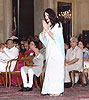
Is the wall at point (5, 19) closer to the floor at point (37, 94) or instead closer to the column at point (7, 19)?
the column at point (7, 19)

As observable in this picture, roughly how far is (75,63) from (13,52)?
156cm

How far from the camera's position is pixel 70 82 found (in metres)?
9.52

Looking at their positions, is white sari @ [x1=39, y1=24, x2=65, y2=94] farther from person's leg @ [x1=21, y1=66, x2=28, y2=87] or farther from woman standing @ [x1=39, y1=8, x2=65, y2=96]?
person's leg @ [x1=21, y1=66, x2=28, y2=87]

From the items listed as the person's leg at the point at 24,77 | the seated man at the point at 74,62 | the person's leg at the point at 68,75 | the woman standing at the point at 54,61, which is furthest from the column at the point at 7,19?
the woman standing at the point at 54,61

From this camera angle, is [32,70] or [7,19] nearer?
[32,70]

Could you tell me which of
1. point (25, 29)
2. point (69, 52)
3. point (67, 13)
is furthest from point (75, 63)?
point (25, 29)

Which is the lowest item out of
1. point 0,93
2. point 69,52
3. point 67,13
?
point 0,93

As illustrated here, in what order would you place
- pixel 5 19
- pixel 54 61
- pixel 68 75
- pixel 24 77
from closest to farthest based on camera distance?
pixel 54 61 < pixel 24 77 < pixel 68 75 < pixel 5 19

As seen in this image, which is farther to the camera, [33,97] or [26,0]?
[26,0]

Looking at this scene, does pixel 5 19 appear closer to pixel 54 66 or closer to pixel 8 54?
pixel 8 54

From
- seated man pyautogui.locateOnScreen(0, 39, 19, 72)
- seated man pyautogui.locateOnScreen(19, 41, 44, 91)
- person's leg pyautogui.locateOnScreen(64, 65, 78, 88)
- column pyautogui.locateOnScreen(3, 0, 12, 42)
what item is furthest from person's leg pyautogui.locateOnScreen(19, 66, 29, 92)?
column pyautogui.locateOnScreen(3, 0, 12, 42)

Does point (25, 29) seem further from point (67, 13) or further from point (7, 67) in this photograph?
point (7, 67)

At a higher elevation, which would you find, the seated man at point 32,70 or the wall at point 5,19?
the wall at point 5,19

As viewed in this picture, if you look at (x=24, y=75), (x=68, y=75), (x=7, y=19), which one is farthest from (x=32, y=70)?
(x=7, y=19)
